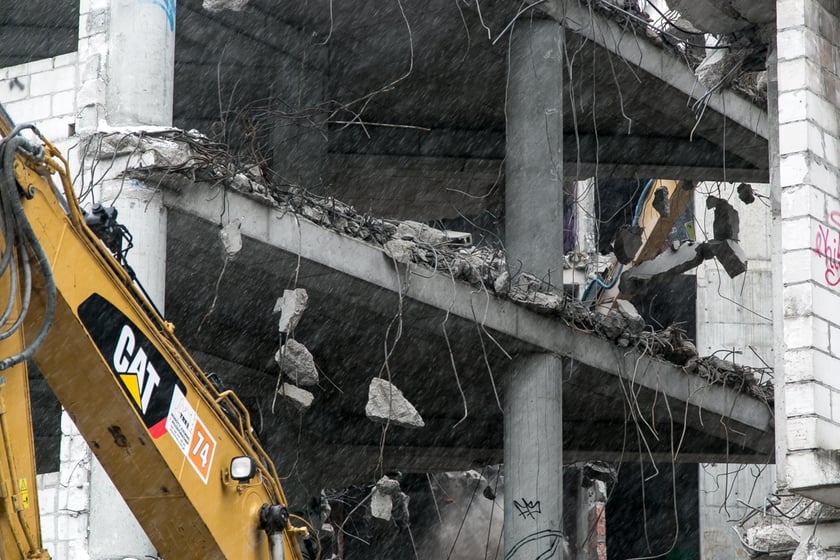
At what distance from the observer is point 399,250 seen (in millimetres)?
12523

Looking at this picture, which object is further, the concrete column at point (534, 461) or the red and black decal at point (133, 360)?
the concrete column at point (534, 461)

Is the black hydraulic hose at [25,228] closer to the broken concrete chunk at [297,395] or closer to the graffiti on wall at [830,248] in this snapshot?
the graffiti on wall at [830,248]

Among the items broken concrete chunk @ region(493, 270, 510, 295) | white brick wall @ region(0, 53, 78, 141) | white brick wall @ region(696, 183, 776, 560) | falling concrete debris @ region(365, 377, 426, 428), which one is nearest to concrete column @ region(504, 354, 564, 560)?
broken concrete chunk @ region(493, 270, 510, 295)

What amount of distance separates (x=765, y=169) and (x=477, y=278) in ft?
19.1

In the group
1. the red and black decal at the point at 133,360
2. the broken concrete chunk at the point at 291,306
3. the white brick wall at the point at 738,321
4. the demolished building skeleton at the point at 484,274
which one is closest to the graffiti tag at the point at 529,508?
the demolished building skeleton at the point at 484,274

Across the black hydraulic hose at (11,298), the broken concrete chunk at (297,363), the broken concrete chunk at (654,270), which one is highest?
the broken concrete chunk at (654,270)

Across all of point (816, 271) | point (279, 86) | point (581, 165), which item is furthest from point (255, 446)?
point (581, 165)

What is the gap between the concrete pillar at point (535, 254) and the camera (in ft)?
43.5

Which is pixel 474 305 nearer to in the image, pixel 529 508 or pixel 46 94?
pixel 529 508

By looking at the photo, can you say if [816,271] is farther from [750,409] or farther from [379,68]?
[379,68]

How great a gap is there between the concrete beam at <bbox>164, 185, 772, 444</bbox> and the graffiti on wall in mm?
4140

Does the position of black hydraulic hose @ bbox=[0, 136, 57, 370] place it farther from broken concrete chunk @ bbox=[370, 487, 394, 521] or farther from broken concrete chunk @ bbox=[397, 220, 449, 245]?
broken concrete chunk @ bbox=[370, 487, 394, 521]

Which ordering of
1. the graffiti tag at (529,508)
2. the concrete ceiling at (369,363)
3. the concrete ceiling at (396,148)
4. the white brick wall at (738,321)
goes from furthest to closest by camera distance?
the white brick wall at (738,321) → the concrete ceiling at (396,148) → the graffiti tag at (529,508) → the concrete ceiling at (369,363)

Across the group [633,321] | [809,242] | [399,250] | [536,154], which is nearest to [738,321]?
[633,321]
